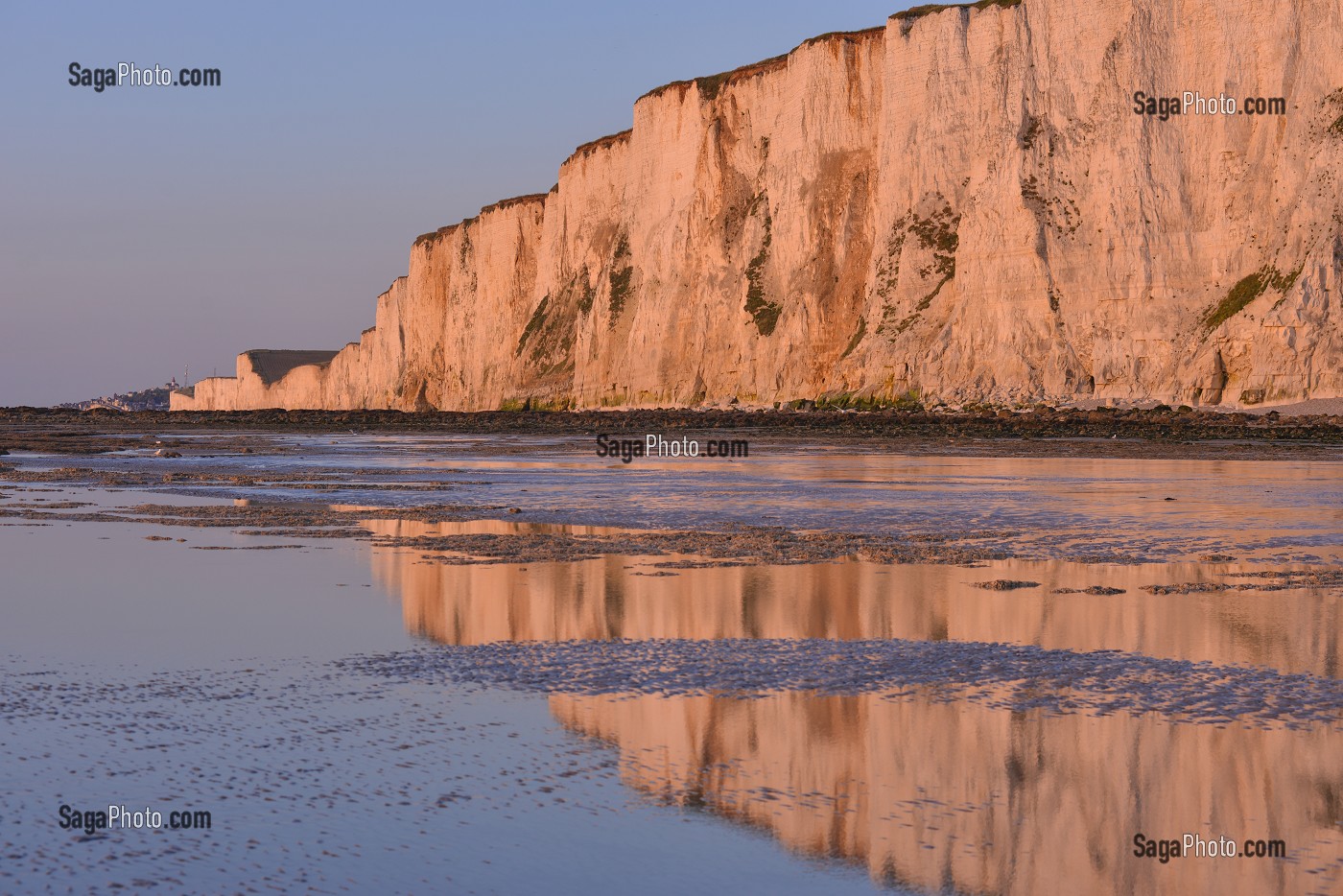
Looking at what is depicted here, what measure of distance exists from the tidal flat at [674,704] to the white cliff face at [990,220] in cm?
2807

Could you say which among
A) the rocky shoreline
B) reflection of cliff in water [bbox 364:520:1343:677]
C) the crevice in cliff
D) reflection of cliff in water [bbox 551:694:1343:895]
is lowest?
reflection of cliff in water [bbox 551:694:1343:895]

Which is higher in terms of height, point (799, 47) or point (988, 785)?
point (799, 47)

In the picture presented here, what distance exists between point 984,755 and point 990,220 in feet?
138

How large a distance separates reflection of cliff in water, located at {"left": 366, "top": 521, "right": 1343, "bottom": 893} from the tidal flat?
2 centimetres

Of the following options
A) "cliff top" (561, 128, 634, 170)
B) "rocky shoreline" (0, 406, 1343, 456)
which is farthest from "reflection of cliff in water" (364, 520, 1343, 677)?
"cliff top" (561, 128, 634, 170)

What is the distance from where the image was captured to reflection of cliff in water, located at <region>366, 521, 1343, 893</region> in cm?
415

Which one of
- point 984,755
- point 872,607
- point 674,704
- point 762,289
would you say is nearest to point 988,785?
point 984,755

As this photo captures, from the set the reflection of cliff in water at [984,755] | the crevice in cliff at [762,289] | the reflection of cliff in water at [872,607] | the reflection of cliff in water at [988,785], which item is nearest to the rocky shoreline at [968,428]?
the crevice in cliff at [762,289]

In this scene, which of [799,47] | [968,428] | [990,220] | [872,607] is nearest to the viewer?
[872,607]

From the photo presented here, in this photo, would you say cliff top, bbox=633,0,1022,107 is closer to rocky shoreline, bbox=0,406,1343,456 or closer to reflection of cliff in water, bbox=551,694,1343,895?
rocky shoreline, bbox=0,406,1343,456

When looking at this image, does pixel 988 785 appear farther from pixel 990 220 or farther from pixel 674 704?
pixel 990 220

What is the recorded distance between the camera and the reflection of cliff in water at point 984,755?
415cm

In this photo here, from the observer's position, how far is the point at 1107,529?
506 inches

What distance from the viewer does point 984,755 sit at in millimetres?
5129
